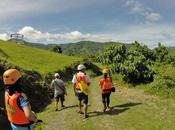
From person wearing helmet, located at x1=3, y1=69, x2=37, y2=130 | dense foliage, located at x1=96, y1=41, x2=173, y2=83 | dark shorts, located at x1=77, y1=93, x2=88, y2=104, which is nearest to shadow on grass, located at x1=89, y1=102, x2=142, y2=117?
dark shorts, located at x1=77, y1=93, x2=88, y2=104

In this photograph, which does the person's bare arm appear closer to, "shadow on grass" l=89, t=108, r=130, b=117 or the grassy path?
the grassy path

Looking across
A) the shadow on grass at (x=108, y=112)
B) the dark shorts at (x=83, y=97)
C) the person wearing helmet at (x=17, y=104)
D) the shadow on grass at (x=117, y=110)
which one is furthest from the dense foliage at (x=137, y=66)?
the person wearing helmet at (x=17, y=104)

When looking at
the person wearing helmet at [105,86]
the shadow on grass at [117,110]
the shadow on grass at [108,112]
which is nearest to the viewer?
the shadow on grass at [108,112]

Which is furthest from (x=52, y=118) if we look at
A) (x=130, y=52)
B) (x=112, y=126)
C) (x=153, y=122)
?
(x=130, y=52)

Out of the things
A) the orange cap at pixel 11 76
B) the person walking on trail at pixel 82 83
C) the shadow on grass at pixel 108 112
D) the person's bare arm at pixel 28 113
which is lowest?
the shadow on grass at pixel 108 112

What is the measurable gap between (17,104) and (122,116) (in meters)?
13.5

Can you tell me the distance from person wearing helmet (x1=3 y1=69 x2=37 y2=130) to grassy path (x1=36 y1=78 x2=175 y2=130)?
33.8 ft

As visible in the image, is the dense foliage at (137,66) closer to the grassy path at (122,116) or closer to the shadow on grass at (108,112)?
the grassy path at (122,116)

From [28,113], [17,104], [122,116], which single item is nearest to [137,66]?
[122,116]

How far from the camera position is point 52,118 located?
24.1 meters

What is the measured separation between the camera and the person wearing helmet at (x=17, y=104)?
942 cm

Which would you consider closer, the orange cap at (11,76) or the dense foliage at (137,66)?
the orange cap at (11,76)

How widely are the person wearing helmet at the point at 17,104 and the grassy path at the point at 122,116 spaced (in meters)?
10.3

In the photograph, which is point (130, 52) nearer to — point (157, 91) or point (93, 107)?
point (157, 91)
